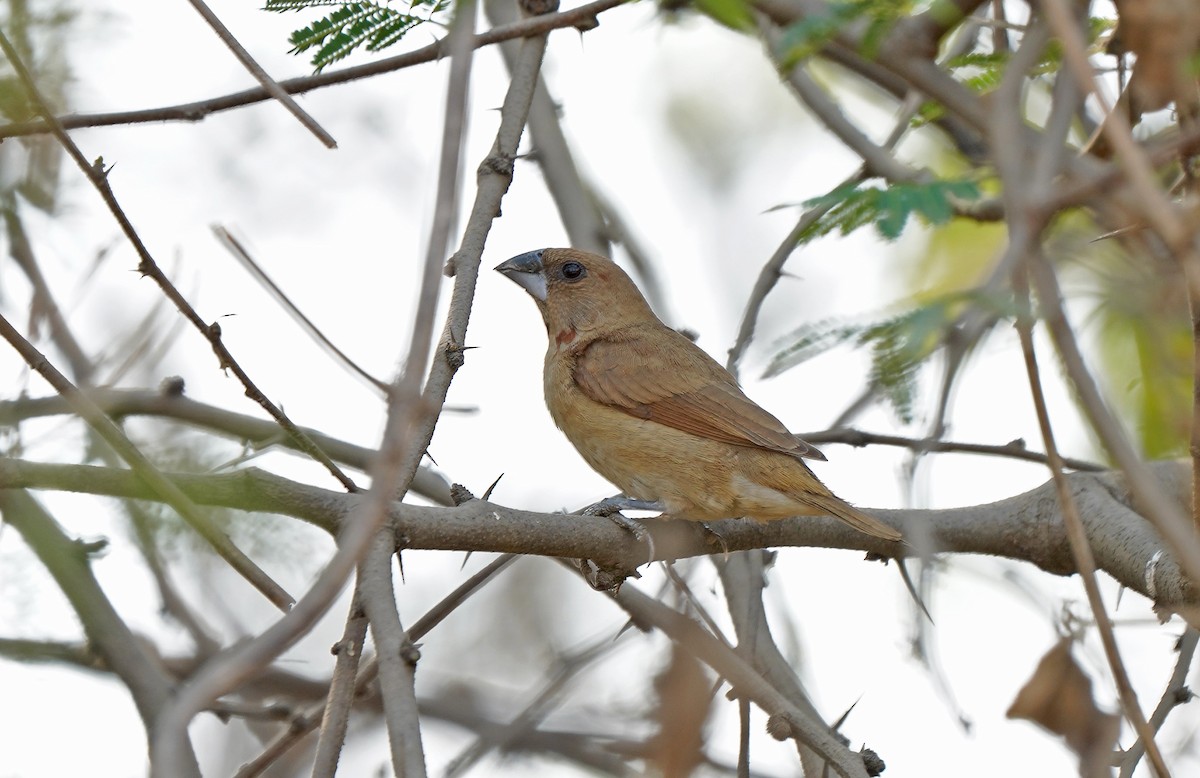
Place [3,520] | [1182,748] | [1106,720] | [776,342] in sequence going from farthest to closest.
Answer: [1182,748] → [1106,720] → [776,342] → [3,520]

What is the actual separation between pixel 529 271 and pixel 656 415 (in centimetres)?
126

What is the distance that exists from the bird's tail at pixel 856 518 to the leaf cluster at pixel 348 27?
1959 millimetres

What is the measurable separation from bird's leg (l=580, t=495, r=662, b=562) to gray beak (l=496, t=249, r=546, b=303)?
1.38 m

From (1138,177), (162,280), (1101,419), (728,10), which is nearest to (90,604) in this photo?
(162,280)

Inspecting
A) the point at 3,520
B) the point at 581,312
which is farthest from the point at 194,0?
the point at 581,312

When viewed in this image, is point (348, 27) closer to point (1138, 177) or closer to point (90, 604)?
point (90, 604)

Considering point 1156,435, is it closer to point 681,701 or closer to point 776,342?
point 776,342

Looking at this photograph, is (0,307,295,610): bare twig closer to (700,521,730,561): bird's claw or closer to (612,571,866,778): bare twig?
(612,571,866,778): bare twig

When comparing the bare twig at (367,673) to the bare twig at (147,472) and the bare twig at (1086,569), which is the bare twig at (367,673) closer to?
the bare twig at (147,472)

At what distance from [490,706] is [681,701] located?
7.57 ft

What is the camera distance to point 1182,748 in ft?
16.4

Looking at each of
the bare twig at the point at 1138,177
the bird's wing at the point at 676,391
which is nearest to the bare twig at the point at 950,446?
the bird's wing at the point at 676,391

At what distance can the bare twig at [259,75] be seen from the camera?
2.61 metres

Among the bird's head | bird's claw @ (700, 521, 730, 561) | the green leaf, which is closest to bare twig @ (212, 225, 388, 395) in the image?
the green leaf
